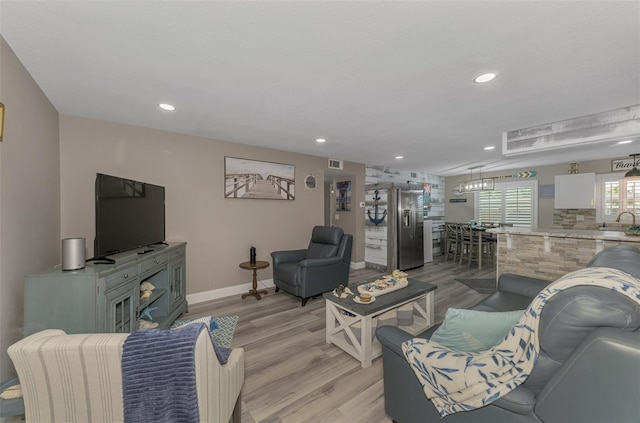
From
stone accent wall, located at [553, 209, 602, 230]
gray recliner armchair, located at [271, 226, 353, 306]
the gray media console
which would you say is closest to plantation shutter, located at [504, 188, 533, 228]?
stone accent wall, located at [553, 209, 602, 230]

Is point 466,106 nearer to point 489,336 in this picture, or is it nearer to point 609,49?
point 609,49

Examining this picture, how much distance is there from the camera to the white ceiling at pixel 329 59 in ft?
4.36

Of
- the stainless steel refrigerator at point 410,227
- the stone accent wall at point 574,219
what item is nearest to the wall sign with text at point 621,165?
the stone accent wall at point 574,219

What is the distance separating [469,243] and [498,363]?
5518 mm

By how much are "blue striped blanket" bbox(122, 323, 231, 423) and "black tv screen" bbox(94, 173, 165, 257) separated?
5.29 ft

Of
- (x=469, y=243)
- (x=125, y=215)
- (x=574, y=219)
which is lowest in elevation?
(x=469, y=243)

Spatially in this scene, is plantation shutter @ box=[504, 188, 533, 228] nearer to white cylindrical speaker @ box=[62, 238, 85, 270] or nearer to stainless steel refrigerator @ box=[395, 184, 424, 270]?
stainless steel refrigerator @ box=[395, 184, 424, 270]

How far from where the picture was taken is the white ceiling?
133 cm

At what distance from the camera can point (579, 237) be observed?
9.44 feet

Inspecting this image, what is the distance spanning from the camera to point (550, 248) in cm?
315

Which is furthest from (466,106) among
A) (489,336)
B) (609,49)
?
(489,336)

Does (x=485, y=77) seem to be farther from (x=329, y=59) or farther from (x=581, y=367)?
(x=581, y=367)

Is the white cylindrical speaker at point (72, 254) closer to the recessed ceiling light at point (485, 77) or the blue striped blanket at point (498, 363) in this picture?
the blue striped blanket at point (498, 363)

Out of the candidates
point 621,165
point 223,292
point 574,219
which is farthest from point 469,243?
point 223,292
